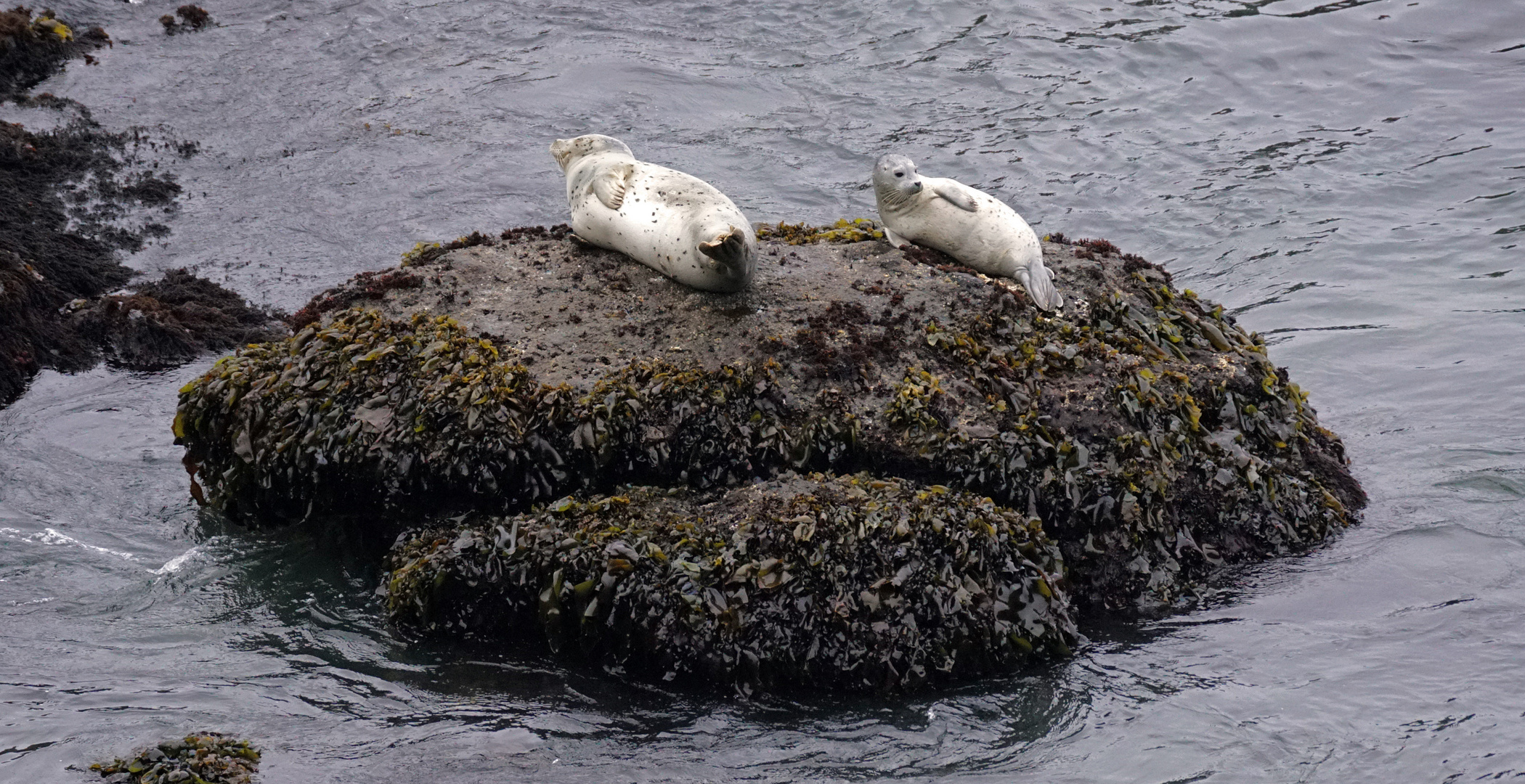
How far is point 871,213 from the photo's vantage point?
10.4 m

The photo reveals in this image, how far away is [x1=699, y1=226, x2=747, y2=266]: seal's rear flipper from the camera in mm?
5996

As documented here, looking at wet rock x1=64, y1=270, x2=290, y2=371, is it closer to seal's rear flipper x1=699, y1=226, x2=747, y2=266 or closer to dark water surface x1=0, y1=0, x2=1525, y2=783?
dark water surface x1=0, y1=0, x2=1525, y2=783

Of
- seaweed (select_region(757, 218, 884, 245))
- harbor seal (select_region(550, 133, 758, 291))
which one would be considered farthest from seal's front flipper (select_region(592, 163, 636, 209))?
seaweed (select_region(757, 218, 884, 245))

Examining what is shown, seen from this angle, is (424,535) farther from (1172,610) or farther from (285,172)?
(285,172)

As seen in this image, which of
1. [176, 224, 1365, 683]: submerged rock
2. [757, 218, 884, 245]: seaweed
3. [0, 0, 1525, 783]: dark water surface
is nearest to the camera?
[0, 0, 1525, 783]: dark water surface

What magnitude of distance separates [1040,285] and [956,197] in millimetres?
741

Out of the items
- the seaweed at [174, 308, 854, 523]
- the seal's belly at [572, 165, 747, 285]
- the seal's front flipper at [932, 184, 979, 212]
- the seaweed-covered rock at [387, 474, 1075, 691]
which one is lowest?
the seaweed-covered rock at [387, 474, 1075, 691]

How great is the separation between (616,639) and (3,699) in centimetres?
235

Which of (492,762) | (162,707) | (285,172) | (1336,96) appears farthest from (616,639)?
(1336,96)

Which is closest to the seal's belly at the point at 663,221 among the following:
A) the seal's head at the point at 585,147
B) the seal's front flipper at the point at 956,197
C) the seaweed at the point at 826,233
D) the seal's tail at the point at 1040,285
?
the seal's head at the point at 585,147

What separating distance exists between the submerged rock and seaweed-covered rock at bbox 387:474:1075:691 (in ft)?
0.22

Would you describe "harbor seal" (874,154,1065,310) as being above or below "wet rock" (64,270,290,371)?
above

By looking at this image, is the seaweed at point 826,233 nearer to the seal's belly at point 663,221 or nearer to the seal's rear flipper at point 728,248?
the seal's belly at point 663,221

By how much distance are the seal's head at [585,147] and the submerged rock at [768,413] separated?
4.20ft
